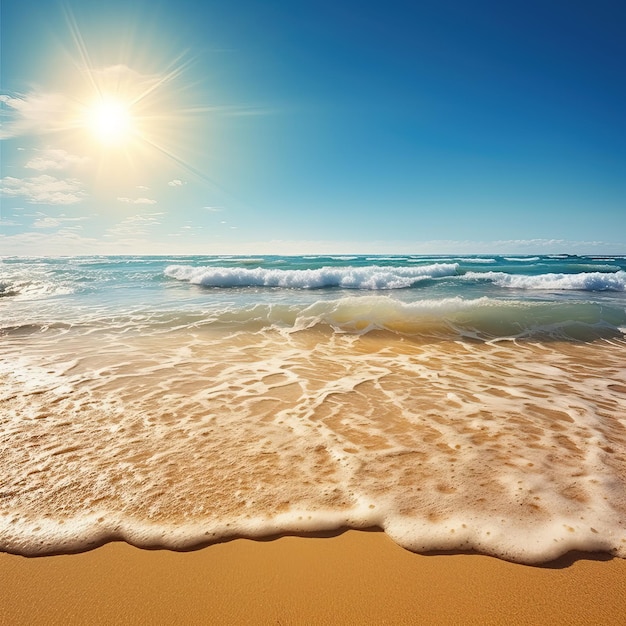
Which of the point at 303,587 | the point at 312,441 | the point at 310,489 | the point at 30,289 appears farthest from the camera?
the point at 30,289

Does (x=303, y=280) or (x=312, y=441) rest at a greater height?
(x=303, y=280)

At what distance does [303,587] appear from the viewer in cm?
194

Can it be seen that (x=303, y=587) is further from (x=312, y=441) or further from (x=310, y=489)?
(x=312, y=441)

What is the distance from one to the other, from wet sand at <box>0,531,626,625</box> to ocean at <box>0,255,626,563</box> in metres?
0.11

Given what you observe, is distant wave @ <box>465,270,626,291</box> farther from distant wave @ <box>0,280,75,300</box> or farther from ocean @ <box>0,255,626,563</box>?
distant wave @ <box>0,280,75,300</box>

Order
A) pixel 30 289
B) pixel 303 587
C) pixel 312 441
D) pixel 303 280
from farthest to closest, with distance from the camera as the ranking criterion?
1. pixel 303 280
2. pixel 30 289
3. pixel 312 441
4. pixel 303 587

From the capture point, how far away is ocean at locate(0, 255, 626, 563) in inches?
92.9

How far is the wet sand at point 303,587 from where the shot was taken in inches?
70.7

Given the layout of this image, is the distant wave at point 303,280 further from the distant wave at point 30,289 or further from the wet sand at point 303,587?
the wet sand at point 303,587

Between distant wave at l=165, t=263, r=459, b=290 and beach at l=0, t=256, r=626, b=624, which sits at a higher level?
distant wave at l=165, t=263, r=459, b=290

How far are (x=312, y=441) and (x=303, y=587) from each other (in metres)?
1.57

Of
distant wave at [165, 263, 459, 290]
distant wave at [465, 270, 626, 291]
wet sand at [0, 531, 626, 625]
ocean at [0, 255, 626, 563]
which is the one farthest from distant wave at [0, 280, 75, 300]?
distant wave at [465, 270, 626, 291]

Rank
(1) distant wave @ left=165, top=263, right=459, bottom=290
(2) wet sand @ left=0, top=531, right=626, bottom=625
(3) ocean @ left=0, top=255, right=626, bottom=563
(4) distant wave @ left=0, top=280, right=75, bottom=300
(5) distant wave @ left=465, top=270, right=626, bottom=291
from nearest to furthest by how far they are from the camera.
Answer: (2) wet sand @ left=0, top=531, right=626, bottom=625 < (3) ocean @ left=0, top=255, right=626, bottom=563 < (4) distant wave @ left=0, top=280, right=75, bottom=300 < (5) distant wave @ left=465, top=270, right=626, bottom=291 < (1) distant wave @ left=165, top=263, right=459, bottom=290

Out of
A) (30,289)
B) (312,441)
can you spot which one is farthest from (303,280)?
(312,441)
